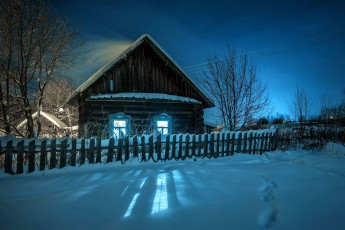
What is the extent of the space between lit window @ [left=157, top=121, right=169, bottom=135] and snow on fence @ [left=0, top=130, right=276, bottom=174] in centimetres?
365

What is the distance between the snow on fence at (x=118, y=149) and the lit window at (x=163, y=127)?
365 centimetres

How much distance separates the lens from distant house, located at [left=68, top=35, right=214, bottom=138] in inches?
380

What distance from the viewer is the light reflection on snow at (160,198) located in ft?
7.54

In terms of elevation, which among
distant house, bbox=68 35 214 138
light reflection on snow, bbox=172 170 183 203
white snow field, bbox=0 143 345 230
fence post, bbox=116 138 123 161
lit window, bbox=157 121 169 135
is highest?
distant house, bbox=68 35 214 138

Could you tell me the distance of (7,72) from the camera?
739 cm

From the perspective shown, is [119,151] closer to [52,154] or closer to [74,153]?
[74,153]

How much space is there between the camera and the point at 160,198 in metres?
2.57

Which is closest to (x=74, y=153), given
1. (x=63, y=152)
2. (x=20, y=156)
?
(x=63, y=152)

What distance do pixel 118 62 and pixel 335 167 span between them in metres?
9.76

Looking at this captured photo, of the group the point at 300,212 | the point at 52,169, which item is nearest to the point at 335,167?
the point at 300,212

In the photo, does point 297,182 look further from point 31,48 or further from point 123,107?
point 31,48

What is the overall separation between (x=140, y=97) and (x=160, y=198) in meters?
7.71

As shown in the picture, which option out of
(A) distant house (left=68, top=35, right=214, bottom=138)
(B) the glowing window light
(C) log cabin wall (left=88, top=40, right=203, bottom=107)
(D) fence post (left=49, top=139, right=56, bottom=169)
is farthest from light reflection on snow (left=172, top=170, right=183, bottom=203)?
(C) log cabin wall (left=88, top=40, right=203, bottom=107)

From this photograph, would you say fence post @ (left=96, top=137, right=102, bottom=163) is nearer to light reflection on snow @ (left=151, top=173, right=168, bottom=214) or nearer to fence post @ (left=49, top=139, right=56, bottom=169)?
fence post @ (left=49, top=139, right=56, bottom=169)
